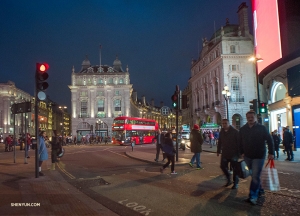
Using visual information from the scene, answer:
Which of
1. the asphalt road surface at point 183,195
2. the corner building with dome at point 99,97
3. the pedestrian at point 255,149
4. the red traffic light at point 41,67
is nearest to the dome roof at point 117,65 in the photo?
the corner building with dome at point 99,97

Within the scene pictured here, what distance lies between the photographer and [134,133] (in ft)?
134

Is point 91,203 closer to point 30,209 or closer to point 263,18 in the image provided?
point 30,209

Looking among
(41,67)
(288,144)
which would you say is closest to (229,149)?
(41,67)

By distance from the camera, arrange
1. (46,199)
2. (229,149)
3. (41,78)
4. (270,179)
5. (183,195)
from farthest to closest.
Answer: (41,78), (229,149), (183,195), (46,199), (270,179)

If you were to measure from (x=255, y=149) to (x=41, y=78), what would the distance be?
689cm

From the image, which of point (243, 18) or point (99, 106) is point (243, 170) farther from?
point (99, 106)

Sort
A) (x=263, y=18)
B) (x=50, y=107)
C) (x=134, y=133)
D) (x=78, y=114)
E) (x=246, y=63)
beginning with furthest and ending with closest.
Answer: (x=50, y=107), (x=78, y=114), (x=246, y=63), (x=134, y=133), (x=263, y=18)

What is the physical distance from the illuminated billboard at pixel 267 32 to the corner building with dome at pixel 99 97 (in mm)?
54851

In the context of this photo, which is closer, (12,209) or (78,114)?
(12,209)

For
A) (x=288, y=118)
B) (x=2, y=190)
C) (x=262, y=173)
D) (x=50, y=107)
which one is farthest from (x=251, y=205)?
(x=50, y=107)

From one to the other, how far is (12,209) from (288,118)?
22681 millimetres

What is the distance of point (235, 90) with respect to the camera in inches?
1967

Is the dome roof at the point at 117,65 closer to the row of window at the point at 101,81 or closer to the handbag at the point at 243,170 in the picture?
the row of window at the point at 101,81

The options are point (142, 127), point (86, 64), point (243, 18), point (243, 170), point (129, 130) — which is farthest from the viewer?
point (86, 64)
